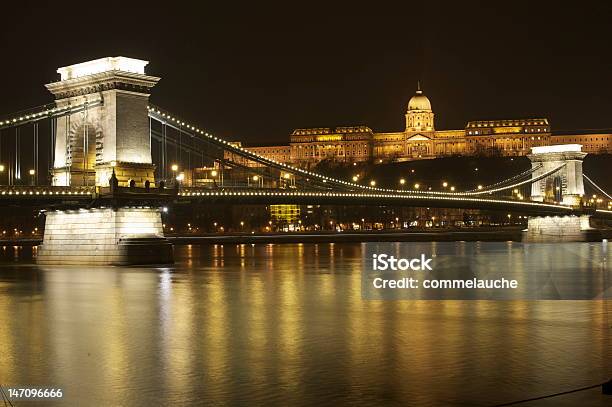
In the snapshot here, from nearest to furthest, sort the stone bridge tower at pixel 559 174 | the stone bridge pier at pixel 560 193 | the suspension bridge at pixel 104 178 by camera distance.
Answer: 1. the suspension bridge at pixel 104 178
2. the stone bridge pier at pixel 560 193
3. the stone bridge tower at pixel 559 174

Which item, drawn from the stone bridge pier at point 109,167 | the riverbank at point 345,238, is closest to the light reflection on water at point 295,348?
the stone bridge pier at point 109,167

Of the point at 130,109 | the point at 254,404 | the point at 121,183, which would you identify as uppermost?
the point at 130,109

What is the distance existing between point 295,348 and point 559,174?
278 feet

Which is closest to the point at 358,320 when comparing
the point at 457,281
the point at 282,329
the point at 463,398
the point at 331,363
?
the point at 282,329

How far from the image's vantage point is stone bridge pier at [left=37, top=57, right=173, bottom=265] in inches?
1656

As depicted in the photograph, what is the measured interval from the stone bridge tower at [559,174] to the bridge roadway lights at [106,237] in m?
58.3

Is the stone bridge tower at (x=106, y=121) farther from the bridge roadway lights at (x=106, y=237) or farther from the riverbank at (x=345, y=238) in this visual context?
the riverbank at (x=345, y=238)

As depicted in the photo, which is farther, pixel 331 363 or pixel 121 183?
pixel 121 183

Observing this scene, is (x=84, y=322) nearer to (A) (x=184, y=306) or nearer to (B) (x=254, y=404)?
(A) (x=184, y=306)

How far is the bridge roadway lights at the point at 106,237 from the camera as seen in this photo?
4175 cm

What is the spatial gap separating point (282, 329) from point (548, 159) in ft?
271

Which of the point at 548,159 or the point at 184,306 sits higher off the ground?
the point at 548,159

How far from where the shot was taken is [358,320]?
67.6 feet

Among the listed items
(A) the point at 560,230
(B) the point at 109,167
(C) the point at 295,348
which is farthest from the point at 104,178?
(A) the point at 560,230
